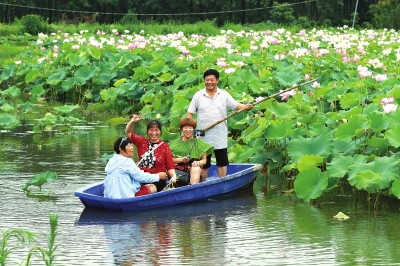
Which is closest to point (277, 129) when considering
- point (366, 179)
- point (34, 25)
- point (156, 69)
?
point (366, 179)

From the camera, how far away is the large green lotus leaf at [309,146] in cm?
902

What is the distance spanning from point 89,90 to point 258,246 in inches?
441

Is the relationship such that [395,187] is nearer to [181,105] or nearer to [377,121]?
[377,121]

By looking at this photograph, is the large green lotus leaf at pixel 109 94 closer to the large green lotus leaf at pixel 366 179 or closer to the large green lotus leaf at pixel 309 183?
the large green lotus leaf at pixel 309 183

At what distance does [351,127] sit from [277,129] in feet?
3.23

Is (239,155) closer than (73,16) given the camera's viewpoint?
Yes

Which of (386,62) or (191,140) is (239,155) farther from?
(386,62)

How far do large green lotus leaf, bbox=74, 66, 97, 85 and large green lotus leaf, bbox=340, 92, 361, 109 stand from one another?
8052 mm

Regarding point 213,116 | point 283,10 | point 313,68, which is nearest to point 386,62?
point 313,68

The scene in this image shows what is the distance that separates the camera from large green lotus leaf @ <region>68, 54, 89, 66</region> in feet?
59.5

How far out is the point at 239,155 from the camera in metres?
10.2

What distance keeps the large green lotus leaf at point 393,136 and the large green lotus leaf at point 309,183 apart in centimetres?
66

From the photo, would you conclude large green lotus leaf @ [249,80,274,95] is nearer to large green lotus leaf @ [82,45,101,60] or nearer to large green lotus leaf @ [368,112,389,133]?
large green lotus leaf @ [368,112,389,133]

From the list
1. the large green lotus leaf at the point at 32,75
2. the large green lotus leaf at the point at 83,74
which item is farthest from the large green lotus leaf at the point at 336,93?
the large green lotus leaf at the point at 32,75
